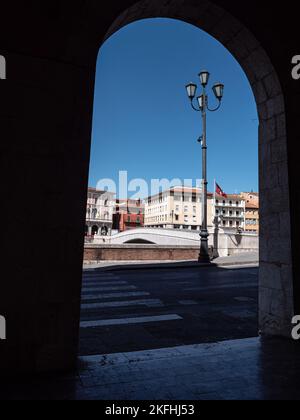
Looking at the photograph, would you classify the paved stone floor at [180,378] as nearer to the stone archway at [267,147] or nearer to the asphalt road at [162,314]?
the stone archway at [267,147]

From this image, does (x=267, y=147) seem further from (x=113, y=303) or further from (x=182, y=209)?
(x=182, y=209)

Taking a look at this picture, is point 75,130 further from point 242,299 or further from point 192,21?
point 242,299

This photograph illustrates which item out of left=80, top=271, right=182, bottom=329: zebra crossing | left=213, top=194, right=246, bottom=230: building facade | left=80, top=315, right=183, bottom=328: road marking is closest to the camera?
left=80, top=315, right=183, bottom=328: road marking

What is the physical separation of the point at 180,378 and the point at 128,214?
102 m

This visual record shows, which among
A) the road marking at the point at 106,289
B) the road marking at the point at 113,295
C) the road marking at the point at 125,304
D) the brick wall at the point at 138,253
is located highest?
the brick wall at the point at 138,253

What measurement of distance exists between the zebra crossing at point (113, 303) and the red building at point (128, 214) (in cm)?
8505

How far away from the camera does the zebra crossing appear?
561 centimetres

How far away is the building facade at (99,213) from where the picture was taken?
84438 mm

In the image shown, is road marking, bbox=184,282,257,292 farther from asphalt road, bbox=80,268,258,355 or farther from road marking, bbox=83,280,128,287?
road marking, bbox=83,280,128,287

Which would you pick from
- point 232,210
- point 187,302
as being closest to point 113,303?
point 187,302

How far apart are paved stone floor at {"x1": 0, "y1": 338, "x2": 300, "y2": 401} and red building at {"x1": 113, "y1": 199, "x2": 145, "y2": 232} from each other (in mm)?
91285

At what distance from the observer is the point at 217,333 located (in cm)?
485

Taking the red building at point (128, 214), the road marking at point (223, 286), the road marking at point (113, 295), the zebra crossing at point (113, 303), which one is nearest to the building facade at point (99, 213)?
the red building at point (128, 214)

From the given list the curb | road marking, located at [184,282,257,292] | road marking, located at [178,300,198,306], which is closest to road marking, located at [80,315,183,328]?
road marking, located at [178,300,198,306]
